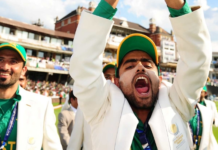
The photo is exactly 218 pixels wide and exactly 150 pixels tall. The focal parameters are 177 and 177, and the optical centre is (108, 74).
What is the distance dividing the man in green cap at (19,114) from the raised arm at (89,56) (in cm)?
99

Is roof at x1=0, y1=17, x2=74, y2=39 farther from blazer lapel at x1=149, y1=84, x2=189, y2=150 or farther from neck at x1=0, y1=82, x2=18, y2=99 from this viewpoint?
blazer lapel at x1=149, y1=84, x2=189, y2=150

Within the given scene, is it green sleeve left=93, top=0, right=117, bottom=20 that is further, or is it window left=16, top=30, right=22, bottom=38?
window left=16, top=30, right=22, bottom=38

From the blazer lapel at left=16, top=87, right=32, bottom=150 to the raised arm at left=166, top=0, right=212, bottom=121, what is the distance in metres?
1.62

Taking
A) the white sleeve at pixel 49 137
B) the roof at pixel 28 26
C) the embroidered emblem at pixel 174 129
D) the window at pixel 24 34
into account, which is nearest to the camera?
the embroidered emblem at pixel 174 129

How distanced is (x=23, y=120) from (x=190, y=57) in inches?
73.6

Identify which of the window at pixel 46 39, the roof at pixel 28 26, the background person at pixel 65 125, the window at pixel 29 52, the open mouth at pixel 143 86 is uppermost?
the roof at pixel 28 26

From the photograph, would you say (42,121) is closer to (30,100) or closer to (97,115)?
(30,100)

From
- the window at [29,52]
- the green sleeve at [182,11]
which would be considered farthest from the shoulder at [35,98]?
the window at [29,52]

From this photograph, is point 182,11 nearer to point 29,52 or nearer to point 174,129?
point 174,129

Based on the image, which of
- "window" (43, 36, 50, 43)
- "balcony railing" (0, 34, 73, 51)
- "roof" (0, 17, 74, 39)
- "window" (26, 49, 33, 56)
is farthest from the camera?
"window" (43, 36, 50, 43)

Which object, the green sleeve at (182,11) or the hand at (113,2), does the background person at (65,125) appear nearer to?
the hand at (113,2)

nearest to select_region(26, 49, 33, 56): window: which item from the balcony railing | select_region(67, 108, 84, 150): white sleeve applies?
the balcony railing

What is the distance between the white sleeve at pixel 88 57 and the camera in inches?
52.2

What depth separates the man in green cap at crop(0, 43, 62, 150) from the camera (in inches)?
76.3
